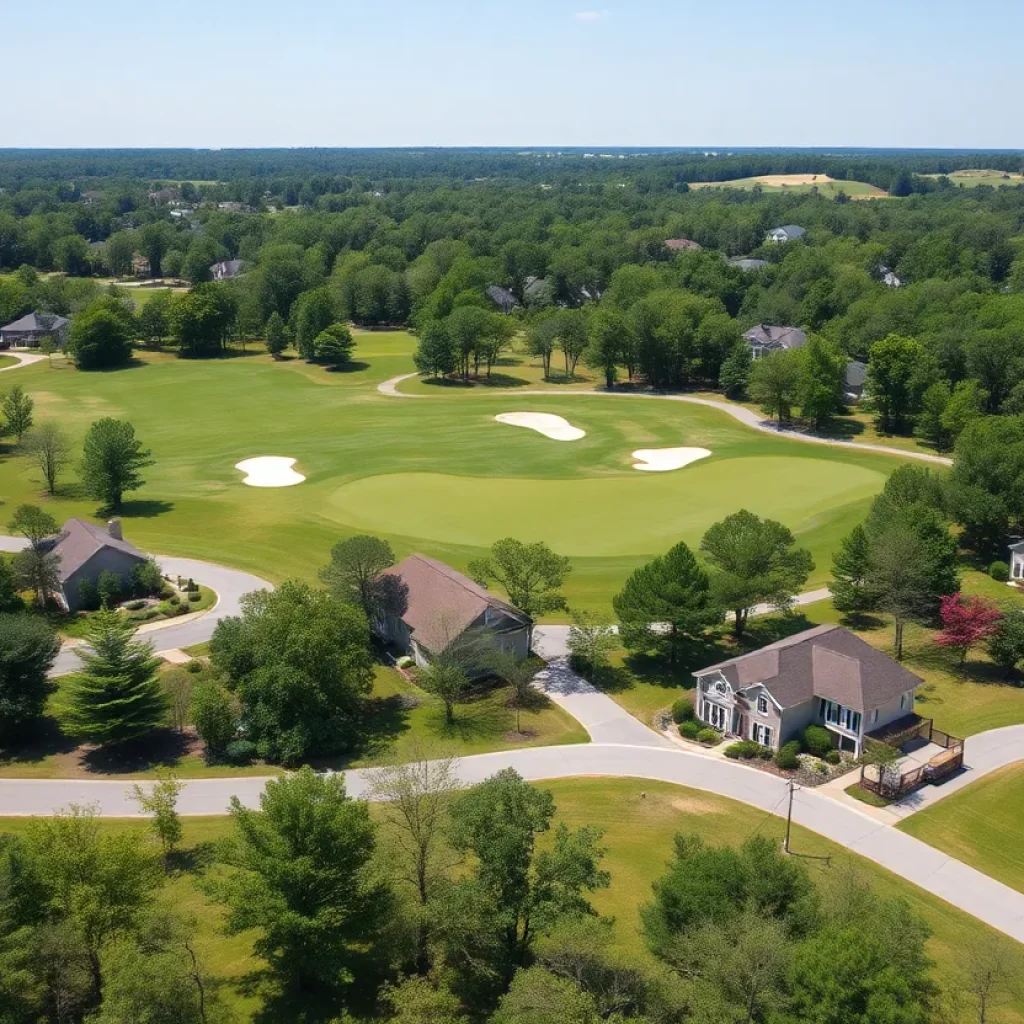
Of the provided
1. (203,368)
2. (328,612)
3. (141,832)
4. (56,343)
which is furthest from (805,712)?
(56,343)

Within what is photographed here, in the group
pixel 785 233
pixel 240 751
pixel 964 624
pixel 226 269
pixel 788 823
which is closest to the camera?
pixel 788 823

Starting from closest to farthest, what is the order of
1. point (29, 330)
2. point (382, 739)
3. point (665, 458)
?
1. point (382, 739)
2. point (665, 458)
3. point (29, 330)

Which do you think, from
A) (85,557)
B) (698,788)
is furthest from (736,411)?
(698,788)

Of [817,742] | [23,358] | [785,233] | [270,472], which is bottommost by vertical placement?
[817,742]

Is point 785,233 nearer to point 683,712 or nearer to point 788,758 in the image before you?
point 683,712

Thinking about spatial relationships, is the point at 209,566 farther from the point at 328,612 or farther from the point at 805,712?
the point at 805,712

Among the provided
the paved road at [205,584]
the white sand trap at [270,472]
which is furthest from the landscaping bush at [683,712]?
the white sand trap at [270,472]

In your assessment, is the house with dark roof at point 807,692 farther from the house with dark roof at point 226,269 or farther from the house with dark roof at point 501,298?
the house with dark roof at point 226,269
